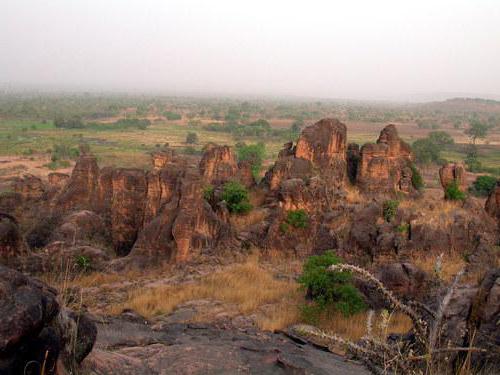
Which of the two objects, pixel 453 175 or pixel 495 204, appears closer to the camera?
pixel 495 204

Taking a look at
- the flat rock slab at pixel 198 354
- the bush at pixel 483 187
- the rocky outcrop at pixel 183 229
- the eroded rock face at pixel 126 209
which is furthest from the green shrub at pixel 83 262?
the bush at pixel 483 187

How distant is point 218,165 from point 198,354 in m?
13.7

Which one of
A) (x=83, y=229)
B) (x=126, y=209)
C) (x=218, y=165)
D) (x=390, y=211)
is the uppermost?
(x=218, y=165)

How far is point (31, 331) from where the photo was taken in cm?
344

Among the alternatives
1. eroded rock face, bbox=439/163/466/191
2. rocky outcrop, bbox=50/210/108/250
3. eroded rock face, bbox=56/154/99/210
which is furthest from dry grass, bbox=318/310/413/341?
eroded rock face, bbox=56/154/99/210

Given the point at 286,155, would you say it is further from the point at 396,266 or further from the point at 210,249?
the point at 396,266

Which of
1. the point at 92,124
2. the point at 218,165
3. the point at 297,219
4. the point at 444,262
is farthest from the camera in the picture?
the point at 92,124

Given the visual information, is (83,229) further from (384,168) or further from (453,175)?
(453,175)

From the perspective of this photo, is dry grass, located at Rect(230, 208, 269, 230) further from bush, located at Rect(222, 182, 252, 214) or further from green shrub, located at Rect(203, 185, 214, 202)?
green shrub, located at Rect(203, 185, 214, 202)

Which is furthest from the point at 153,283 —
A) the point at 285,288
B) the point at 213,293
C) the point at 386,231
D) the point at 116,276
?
the point at 386,231

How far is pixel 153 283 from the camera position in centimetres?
1102

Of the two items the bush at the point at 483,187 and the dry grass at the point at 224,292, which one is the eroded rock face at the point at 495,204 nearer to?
the dry grass at the point at 224,292

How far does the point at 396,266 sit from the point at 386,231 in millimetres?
3538

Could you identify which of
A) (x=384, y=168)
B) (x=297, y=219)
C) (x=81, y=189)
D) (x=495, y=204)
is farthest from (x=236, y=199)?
(x=495, y=204)
